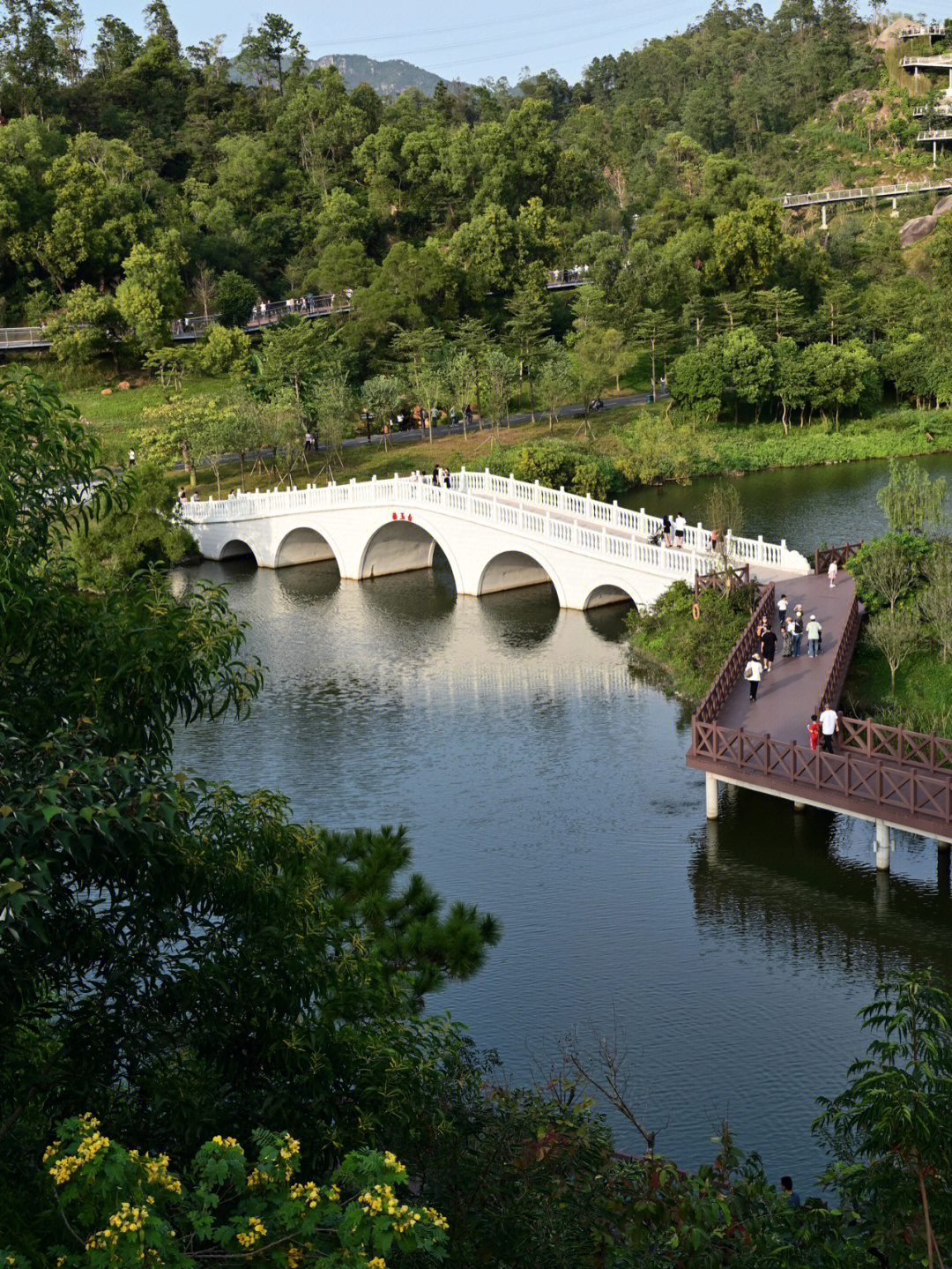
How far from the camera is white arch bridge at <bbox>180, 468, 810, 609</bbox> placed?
36.7 m

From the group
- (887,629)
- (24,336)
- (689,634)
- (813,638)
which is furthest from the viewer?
(24,336)

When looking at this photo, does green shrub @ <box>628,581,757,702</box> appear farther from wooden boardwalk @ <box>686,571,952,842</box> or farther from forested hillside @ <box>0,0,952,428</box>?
forested hillside @ <box>0,0,952,428</box>

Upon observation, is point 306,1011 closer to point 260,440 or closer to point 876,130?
point 260,440

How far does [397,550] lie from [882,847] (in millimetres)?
28324

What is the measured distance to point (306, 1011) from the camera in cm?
1020

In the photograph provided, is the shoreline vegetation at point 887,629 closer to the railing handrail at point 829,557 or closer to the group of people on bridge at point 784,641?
the group of people on bridge at point 784,641

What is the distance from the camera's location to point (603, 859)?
2334cm

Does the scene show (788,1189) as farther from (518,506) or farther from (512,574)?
(512,574)

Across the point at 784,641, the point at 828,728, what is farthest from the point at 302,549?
the point at 828,728

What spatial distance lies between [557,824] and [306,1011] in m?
15.0

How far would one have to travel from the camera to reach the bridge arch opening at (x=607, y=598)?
129 feet

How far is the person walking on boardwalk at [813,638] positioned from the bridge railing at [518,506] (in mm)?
5528

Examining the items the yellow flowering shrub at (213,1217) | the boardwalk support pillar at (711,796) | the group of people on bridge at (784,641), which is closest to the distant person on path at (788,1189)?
the yellow flowering shrub at (213,1217)

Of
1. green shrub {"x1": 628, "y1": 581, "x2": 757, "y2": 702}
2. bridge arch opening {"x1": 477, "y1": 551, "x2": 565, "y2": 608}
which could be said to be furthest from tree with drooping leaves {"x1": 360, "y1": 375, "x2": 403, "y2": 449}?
green shrub {"x1": 628, "y1": 581, "x2": 757, "y2": 702}
